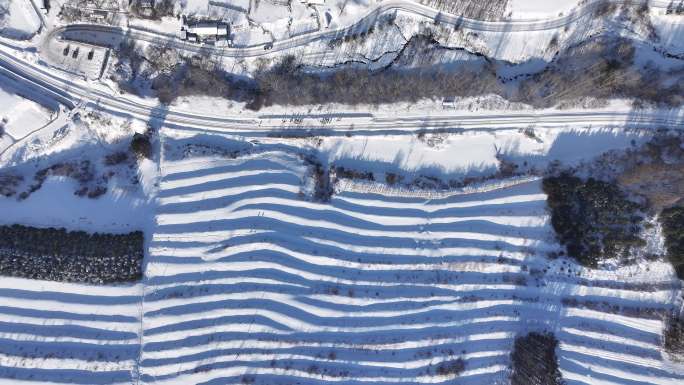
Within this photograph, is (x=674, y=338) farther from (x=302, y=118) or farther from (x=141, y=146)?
(x=141, y=146)

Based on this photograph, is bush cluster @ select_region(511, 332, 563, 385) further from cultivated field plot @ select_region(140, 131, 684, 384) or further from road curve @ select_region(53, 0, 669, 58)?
road curve @ select_region(53, 0, 669, 58)

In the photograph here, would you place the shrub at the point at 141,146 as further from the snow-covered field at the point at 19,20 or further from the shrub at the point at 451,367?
the shrub at the point at 451,367

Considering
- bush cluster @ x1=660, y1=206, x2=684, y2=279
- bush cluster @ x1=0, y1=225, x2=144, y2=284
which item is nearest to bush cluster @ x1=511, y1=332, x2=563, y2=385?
bush cluster @ x1=660, y1=206, x2=684, y2=279

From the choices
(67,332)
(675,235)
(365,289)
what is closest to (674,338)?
(675,235)

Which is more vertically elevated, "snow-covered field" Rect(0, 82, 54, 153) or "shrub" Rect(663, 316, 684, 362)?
"snow-covered field" Rect(0, 82, 54, 153)

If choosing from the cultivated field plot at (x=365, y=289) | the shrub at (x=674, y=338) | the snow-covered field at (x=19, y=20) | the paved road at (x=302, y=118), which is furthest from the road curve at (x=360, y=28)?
the shrub at (x=674, y=338)

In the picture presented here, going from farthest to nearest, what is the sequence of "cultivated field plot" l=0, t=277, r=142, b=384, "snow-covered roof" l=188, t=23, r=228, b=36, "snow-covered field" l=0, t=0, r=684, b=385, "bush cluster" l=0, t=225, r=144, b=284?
"snow-covered roof" l=188, t=23, r=228, b=36 < "bush cluster" l=0, t=225, r=144, b=284 < "snow-covered field" l=0, t=0, r=684, b=385 < "cultivated field plot" l=0, t=277, r=142, b=384
